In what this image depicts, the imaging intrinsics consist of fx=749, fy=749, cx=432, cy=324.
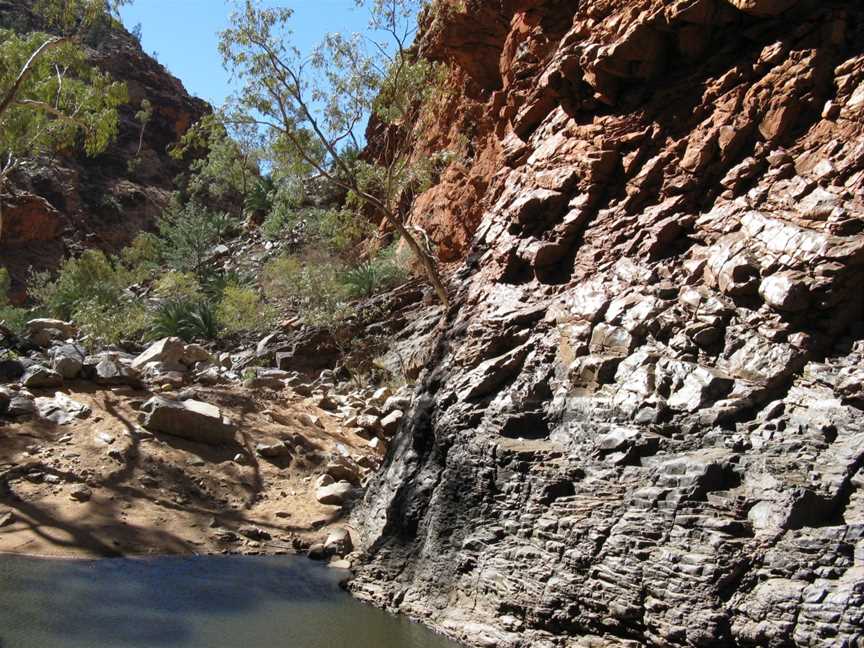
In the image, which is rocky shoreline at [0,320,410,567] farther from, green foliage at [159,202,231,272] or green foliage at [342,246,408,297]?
green foliage at [159,202,231,272]

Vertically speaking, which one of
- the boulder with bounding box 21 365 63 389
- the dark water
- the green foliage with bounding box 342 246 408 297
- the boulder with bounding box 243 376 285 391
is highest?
the green foliage with bounding box 342 246 408 297

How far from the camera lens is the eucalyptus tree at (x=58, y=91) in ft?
48.0

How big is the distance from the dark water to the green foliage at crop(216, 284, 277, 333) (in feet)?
37.5

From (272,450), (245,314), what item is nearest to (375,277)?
(245,314)

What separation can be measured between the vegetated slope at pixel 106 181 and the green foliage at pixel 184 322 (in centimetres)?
1288

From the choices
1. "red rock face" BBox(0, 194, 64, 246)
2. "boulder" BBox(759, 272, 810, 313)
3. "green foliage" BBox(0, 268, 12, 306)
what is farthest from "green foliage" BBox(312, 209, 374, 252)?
"red rock face" BBox(0, 194, 64, 246)

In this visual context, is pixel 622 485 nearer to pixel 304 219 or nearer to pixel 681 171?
pixel 681 171

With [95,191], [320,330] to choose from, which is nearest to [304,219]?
[320,330]

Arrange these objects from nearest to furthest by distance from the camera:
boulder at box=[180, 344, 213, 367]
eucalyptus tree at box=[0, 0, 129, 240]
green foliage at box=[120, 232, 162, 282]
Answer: eucalyptus tree at box=[0, 0, 129, 240]
boulder at box=[180, 344, 213, 367]
green foliage at box=[120, 232, 162, 282]

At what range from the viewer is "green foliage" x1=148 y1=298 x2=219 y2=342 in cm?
2091

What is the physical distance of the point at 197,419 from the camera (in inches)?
485

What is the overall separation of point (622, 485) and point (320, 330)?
12574mm

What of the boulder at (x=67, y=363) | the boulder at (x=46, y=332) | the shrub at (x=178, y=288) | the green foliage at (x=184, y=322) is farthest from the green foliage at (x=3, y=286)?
the boulder at (x=67, y=363)

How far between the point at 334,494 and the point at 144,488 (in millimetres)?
2747
